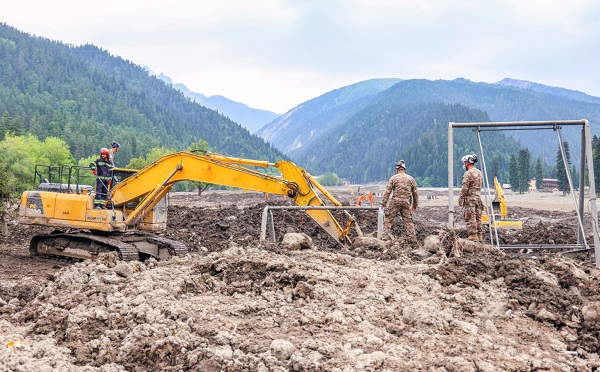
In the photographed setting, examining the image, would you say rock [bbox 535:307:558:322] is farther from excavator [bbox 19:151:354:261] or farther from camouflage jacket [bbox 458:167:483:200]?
excavator [bbox 19:151:354:261]

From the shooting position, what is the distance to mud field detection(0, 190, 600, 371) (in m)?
5.99

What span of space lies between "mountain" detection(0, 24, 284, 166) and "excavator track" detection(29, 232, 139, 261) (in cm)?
8511

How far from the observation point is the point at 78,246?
12.8 metres

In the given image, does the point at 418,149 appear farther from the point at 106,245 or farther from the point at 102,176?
the point at 106,245

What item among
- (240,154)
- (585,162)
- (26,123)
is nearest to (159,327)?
(585,162)

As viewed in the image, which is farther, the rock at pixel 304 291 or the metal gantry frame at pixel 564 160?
the metal gantry frame at pixel 564 160

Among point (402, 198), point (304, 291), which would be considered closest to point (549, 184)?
point (402, 198)

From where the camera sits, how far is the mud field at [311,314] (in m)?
5.99

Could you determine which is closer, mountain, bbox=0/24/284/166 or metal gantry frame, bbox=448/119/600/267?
metal gantry frame, bbox=448/119/600/267

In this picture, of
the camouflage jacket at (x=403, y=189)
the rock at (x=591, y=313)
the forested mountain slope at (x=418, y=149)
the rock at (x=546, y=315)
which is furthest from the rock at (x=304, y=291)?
the forested mountain slope at (x=418, y=149)

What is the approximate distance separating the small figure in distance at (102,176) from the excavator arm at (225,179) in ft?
1.57

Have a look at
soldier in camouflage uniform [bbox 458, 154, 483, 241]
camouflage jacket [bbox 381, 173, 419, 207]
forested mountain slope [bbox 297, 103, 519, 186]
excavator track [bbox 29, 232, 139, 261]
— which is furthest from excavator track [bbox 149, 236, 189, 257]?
forested mountain slope [bbox 297, 103, 519, 186]

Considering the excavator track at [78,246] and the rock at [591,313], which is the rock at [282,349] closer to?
the rock at [591,313]

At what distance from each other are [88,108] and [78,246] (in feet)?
421
